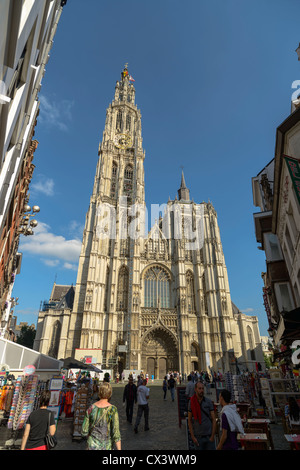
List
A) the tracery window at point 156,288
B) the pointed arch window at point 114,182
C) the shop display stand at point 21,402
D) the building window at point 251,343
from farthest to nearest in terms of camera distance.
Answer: the pointed arch window at point 114,182
the building window at point 251,343
the tracery window at point 156,288
the shop display stand at point 21,402

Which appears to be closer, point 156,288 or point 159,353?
point 159,353

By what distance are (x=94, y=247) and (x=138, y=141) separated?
935 inches

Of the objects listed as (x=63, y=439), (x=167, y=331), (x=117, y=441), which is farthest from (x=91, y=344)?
(x=117, y=441)

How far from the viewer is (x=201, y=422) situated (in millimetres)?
3697

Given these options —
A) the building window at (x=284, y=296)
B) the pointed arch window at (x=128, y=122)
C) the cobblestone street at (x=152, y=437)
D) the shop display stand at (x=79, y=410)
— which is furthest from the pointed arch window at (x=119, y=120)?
the cobblestone street at (x=152, y=437)

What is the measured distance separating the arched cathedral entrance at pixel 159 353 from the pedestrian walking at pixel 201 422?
30316 millimetres

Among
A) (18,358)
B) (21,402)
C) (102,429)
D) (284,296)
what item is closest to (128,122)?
(284,296)

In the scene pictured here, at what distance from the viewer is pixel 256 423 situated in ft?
16.9

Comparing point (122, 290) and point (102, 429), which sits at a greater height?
point (122, 290)

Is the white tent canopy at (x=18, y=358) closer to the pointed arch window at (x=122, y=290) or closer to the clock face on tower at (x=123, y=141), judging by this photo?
the pointed arch window at (x=122, y=290)

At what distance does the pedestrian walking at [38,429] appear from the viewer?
10.5ft

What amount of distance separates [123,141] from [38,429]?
4707cm

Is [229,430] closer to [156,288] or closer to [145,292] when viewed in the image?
[145,292]
